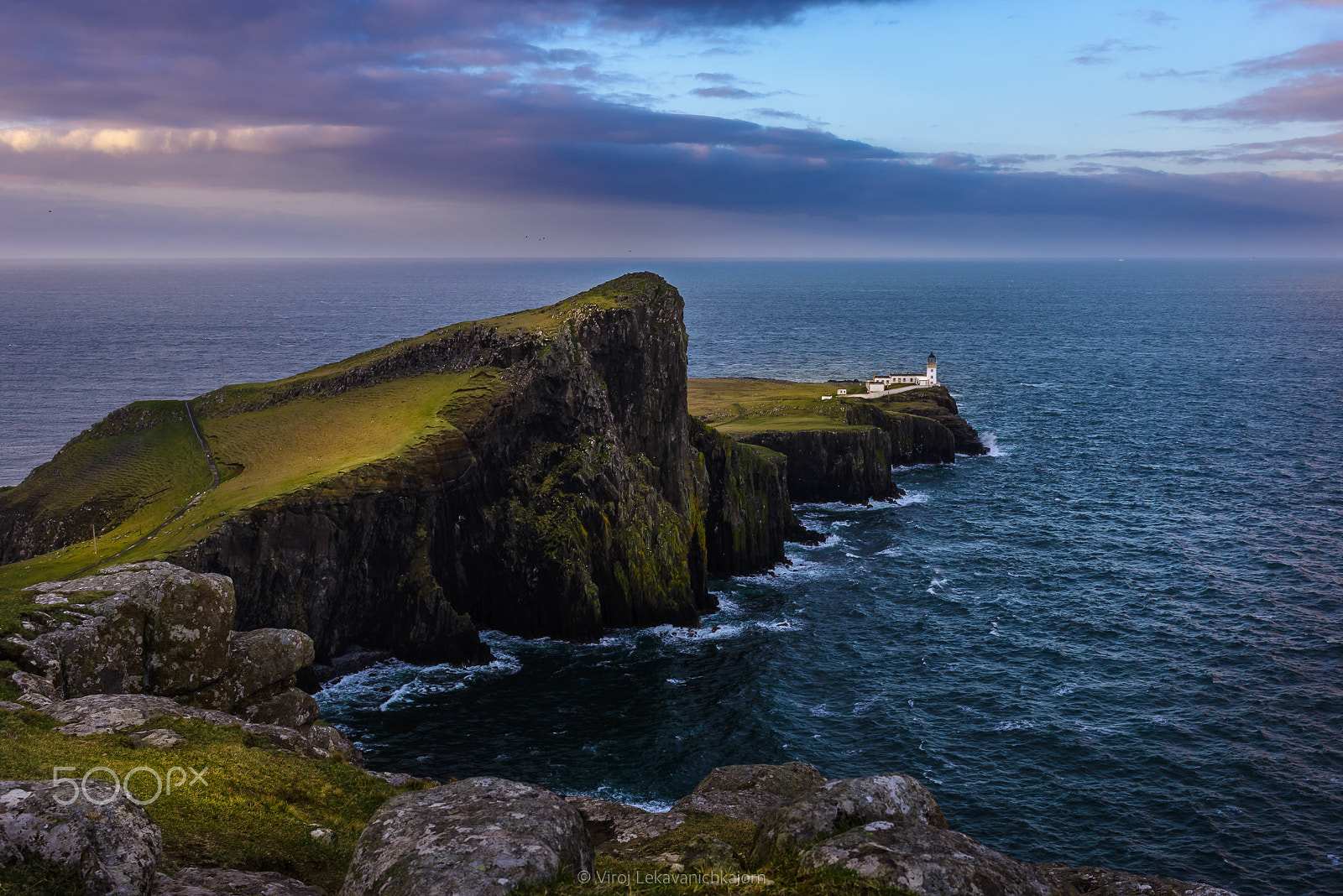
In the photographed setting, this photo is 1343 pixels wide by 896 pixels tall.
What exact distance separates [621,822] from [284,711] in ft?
46.6

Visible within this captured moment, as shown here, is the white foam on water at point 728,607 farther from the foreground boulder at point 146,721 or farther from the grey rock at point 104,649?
the grey rock at point 104,649

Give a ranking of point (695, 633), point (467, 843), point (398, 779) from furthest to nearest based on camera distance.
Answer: point (695, 633) < point (398, 779) < point (467, 843)

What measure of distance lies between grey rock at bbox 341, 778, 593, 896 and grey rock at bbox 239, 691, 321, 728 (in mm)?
16710

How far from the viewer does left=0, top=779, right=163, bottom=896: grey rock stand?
40.2 feet

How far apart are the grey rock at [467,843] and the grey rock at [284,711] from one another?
1671cm

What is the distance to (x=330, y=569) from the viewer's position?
173 ft

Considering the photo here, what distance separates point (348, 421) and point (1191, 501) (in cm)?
7931

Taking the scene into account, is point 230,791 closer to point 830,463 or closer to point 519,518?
point 519,518

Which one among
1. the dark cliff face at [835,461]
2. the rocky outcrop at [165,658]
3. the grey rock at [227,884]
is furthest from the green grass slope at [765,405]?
the grey rock at [227,884]

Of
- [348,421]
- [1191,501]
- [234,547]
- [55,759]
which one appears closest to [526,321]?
[348,421]

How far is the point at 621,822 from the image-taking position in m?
23.7

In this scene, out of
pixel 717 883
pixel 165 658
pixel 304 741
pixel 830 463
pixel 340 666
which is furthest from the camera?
pixel 830 463

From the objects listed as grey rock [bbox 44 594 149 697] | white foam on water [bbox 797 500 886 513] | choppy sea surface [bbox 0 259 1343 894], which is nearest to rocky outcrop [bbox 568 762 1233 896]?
grey rock [bbox 44 594 149 697]

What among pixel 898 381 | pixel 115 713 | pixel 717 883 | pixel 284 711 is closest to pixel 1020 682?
pixel 284 711
